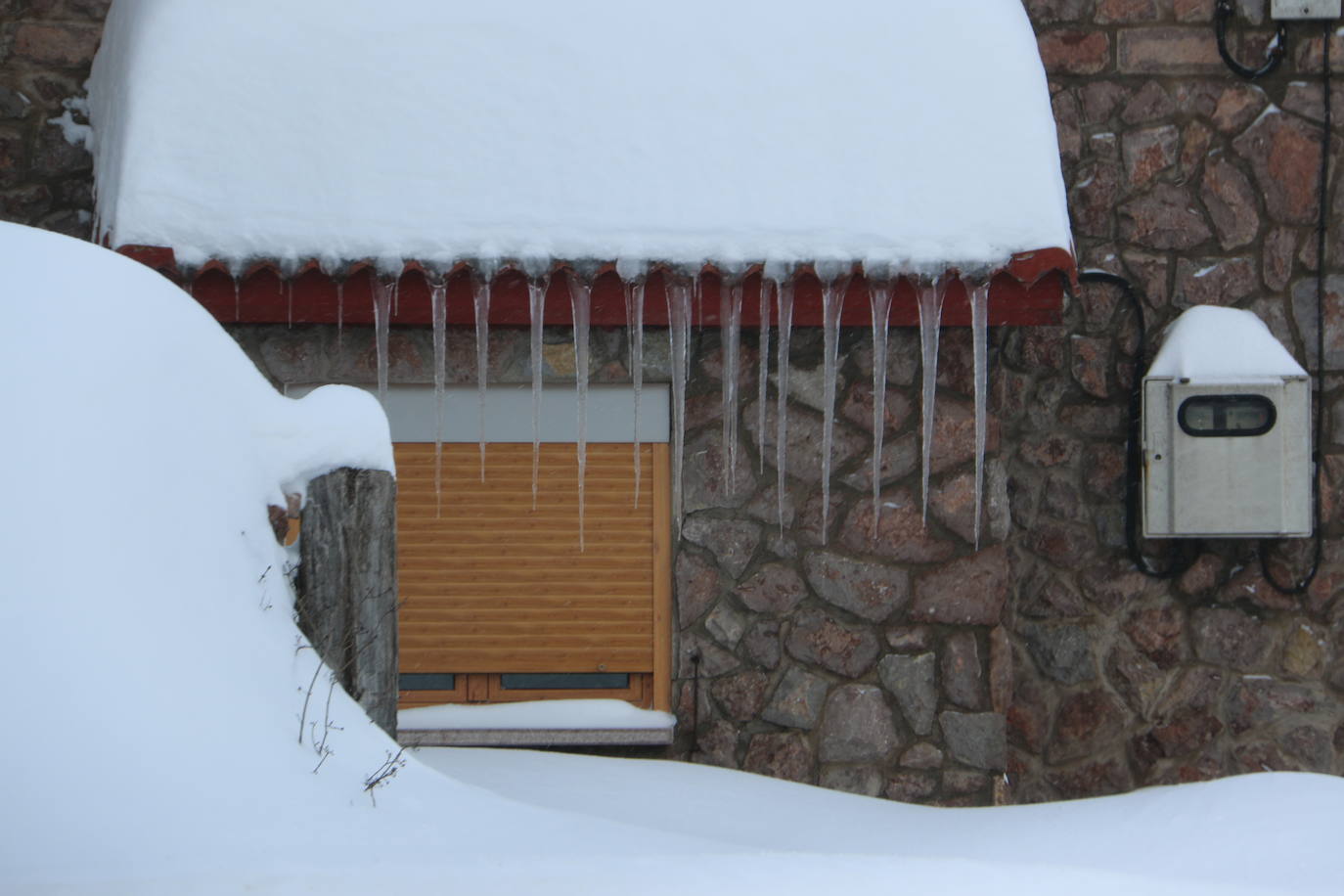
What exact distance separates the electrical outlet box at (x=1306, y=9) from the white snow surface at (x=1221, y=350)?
43.3 inches

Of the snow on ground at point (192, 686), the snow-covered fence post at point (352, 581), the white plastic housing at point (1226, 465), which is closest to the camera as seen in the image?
the snow on ground at point (192, 686)

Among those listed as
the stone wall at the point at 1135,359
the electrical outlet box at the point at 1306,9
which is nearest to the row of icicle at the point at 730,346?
the stone wall at the point at 1135,359

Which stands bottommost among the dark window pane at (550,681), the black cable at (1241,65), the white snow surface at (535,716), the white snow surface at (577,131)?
the white snow surface at (535,716)

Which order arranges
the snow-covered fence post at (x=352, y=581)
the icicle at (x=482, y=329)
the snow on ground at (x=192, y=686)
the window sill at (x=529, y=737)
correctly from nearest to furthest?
the snow on ground at (x=192, y=686) < the snow-covered fence post at (x=352, y=581) < the icicle at (x=482, y=329) < the window sill at (x=529, y=737)

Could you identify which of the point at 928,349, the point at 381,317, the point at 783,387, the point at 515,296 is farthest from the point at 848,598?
the point at 381,317

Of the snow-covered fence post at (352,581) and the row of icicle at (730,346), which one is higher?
the row of icicle at (730,346)

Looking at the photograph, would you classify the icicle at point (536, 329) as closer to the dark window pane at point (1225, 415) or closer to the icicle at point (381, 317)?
the icicle at point (381, 317)

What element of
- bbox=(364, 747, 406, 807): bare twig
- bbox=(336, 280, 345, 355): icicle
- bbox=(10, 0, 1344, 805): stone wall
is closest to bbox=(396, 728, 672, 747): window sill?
bbox=(336, 280, 345, 355): icicle

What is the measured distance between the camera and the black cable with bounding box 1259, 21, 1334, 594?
17.8 ft

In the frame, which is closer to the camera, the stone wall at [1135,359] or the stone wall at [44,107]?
the stone wall at [44,107]

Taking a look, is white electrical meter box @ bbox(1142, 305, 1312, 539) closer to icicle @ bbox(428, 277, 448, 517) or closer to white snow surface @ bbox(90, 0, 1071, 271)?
white snow surface @ bbox(90, 0, 1071, 271)

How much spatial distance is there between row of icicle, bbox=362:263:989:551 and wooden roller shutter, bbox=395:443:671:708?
6cm

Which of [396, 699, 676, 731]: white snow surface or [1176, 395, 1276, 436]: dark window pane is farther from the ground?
[1176, 395, 1276, 436]: dark window pane

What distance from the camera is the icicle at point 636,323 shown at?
4402 mm
